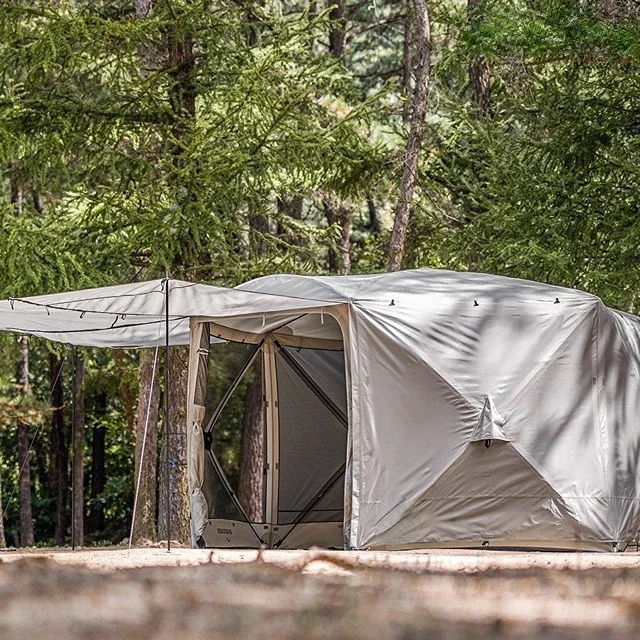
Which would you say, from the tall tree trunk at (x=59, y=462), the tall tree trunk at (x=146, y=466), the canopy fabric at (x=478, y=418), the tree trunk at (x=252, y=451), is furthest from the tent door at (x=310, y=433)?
the tall tree trunk at (x=59, y=462)

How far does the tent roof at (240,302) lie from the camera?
24.9 ft

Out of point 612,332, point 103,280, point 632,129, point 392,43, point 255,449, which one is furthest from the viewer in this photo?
point 392,43

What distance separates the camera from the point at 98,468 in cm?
2242

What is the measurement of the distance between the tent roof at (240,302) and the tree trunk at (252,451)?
146cm

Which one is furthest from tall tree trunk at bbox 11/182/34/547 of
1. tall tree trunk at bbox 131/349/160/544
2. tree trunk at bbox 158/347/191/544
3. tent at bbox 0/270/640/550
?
tent at bbox 0/270/640/550

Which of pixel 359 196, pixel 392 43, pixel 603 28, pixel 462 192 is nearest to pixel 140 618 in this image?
pixel 603 28

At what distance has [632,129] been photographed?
36.8 feet

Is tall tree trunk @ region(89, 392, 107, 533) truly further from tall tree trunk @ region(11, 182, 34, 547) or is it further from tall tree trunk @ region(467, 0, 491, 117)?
tall tree trunk @ region(467, 0, 491, 117)

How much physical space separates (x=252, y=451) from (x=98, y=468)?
813 cm

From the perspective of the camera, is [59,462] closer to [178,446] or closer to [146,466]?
[146,466]

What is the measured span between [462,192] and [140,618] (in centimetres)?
1266

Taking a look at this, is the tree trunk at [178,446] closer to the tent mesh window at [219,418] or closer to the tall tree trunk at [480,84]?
the tent mesh window at [219,418]

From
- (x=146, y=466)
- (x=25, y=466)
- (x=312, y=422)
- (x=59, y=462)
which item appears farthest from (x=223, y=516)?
(x=59, y=462)

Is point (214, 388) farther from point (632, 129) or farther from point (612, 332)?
point (632, 129)
